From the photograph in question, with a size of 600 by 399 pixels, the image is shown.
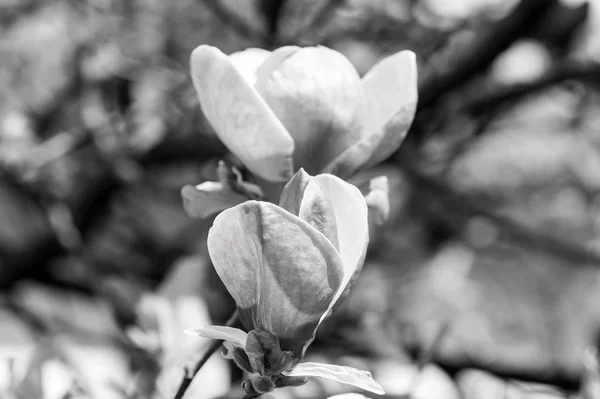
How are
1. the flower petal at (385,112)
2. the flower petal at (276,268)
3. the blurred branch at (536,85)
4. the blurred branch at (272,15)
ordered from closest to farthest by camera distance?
the flower petal at (276,268) → the flower petal at (385,112) → the blurred branch at (272,15) → the blurred branch at (536,85)

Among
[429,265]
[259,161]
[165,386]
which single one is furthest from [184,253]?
[259,161]

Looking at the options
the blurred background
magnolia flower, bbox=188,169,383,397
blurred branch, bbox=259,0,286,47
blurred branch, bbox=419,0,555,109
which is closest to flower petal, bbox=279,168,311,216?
magnolia flower, bbox=188,169,383,397

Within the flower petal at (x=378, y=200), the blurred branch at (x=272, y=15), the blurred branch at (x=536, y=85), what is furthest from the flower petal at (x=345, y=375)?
the blurred branch at (x=536, y=85)

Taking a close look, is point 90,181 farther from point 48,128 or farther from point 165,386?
point 165,386

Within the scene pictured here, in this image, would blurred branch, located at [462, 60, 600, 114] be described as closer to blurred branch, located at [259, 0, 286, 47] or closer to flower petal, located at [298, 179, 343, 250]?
blurred branch, located at [259, 0, 286, 47]

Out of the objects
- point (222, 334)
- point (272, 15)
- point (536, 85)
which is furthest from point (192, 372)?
point (536, 85)

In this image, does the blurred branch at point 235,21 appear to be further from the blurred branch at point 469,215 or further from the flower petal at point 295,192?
the flower petal at point 295,192

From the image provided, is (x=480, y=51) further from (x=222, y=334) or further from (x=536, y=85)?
(x=222, y=334)
